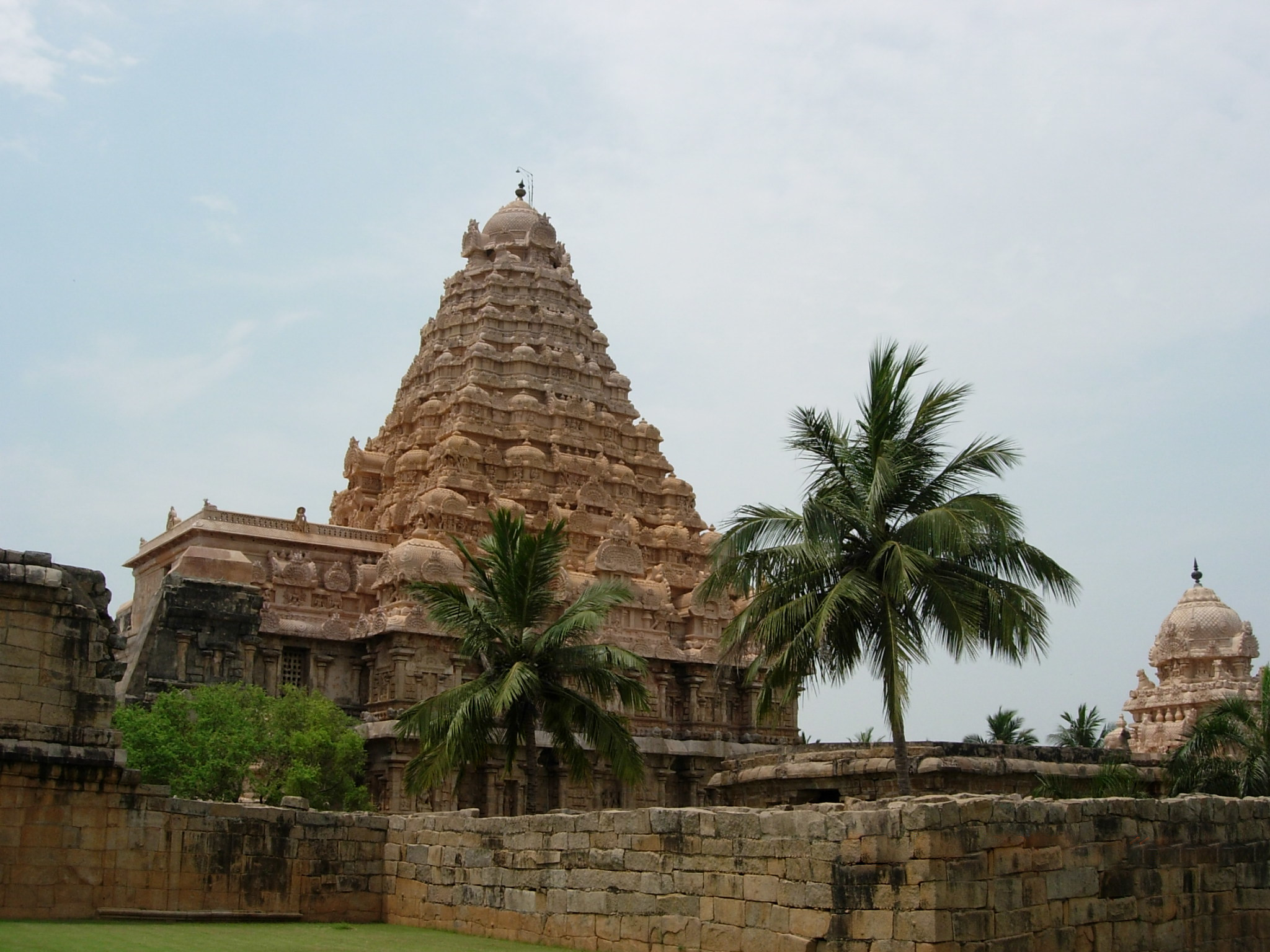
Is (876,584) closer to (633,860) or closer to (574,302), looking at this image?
(633,860)

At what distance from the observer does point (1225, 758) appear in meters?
22.3

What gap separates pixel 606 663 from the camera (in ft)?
78.0

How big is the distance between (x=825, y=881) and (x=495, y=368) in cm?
4131

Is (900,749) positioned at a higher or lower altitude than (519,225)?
lower

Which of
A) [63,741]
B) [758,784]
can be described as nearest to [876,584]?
[758,784]

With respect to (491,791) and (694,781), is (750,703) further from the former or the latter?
(491,791)

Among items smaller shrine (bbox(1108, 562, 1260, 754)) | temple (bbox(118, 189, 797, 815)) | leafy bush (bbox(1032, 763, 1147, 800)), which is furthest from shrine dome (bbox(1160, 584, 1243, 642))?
leafy bush (bbox(1032, 763, 1147, 800))

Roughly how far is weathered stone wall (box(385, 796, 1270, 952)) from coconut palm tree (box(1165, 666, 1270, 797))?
712cm

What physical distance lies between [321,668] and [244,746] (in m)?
10.1

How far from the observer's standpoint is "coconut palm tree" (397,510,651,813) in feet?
75.2

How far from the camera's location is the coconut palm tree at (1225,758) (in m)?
21.4

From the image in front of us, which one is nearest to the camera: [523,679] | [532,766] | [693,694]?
[523,679]

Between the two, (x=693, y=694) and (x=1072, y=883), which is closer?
(x=1072, y=883)

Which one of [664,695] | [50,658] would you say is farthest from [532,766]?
[664,695]
